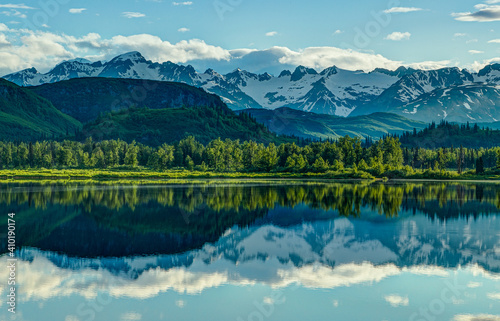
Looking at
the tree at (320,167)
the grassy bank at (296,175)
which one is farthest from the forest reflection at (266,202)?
the tree at (320,167)

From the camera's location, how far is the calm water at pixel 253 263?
28.7 m

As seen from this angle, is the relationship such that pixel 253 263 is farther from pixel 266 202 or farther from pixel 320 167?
pixel 320 167

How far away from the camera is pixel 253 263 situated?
40406 millimetres

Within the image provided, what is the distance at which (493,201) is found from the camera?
84.9 metres

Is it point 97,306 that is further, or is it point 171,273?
point 171,273

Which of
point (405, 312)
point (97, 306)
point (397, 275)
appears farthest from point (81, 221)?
point (405, 312)

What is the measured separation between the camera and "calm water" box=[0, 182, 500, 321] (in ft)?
94.1

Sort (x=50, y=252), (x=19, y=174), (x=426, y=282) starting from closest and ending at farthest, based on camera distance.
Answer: (x=426, y=282), (x=50, y=252), (x=19, y=174)

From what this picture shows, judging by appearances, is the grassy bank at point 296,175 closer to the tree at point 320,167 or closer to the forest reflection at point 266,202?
the tree at point 320,167

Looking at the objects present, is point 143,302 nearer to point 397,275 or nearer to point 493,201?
point 397,275

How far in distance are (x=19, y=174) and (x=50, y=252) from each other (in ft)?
473

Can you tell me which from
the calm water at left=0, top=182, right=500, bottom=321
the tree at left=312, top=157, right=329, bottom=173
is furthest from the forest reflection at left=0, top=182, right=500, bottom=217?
the tree at left=312, top=157, right=329, bottom=173

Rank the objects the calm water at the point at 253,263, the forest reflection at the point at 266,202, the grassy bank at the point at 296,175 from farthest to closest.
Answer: the grassy bank at the point at 296,175, the forest reflection at the point at 266,202, the calm water at the point at 253,263

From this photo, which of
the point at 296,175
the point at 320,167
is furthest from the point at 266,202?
the point at 320,167
